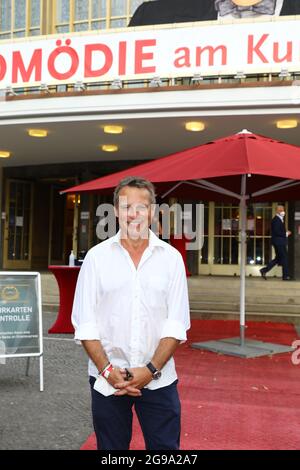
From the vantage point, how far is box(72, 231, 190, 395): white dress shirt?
2.31 m

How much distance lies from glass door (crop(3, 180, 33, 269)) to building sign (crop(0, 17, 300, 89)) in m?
6.45

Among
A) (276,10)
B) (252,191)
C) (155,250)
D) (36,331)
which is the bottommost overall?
(36,331)

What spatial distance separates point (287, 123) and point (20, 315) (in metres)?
7.29

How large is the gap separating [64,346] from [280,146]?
389cm

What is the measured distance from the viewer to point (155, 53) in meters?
10.1

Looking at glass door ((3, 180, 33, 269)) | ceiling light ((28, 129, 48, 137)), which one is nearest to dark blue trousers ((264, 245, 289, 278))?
ceiling light ((28, 129, 48, 137))

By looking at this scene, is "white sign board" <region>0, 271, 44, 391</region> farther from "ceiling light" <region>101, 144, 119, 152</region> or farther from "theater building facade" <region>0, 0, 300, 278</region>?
"ceiling light" <region>101, 144, 119, 152</region>

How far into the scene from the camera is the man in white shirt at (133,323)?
230 cm

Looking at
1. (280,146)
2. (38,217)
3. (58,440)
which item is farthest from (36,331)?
(38,217)

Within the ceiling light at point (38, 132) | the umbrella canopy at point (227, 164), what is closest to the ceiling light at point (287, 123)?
the umbrella canopy at point (227, 164)

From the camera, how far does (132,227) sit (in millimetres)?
2393

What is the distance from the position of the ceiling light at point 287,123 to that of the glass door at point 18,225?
362 inches

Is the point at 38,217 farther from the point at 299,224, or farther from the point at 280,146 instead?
the point at 280,146

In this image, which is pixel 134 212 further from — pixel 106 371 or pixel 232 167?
pixel 232 167
